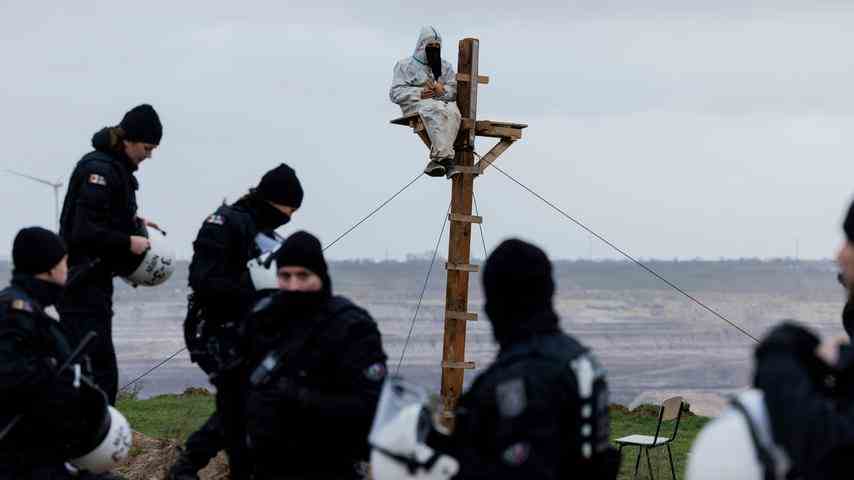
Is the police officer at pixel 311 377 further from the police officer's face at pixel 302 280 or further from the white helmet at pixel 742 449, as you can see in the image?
the white helmet at pixel 742 449

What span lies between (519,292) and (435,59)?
31.1 ft

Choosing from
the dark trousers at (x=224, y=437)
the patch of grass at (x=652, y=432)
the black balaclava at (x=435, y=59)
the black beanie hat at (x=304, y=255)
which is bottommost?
the patch of grass at (x=652, y=432)

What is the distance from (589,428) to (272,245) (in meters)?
3.10

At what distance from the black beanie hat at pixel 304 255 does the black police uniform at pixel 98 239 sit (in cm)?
198

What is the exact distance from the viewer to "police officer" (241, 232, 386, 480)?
21.7 ft

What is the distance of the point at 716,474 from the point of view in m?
4.95

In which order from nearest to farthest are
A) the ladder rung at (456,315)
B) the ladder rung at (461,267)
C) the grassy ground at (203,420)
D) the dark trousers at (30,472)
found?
the dark trousers at (30,472) < the grassy ground at (203,420) < the ladder rung at (461,267) < the ladder rung at (456,315)

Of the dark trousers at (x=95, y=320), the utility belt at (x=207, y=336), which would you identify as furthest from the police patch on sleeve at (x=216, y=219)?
the dark trousers at (x=95, y=320)

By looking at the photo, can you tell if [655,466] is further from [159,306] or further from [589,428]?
[159,306]

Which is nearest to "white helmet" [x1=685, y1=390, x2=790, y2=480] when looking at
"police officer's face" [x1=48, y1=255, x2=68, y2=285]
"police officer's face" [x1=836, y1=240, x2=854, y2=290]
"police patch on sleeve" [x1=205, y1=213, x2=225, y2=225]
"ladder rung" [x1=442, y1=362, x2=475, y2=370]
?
"police officer's face" [x1=836, y1=240, x2=854, y2=290]

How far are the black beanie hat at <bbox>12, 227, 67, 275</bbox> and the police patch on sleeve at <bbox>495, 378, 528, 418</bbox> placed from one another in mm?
2945

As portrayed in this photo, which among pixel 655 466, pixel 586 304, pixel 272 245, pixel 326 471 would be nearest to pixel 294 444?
pixel 326 471

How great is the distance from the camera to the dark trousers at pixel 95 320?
850 cm

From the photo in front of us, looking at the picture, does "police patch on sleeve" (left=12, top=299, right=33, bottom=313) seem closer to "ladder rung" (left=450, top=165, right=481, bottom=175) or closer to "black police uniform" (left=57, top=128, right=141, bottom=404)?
"black police uniform" (left=57, top=128, right=141, bottom=404)
